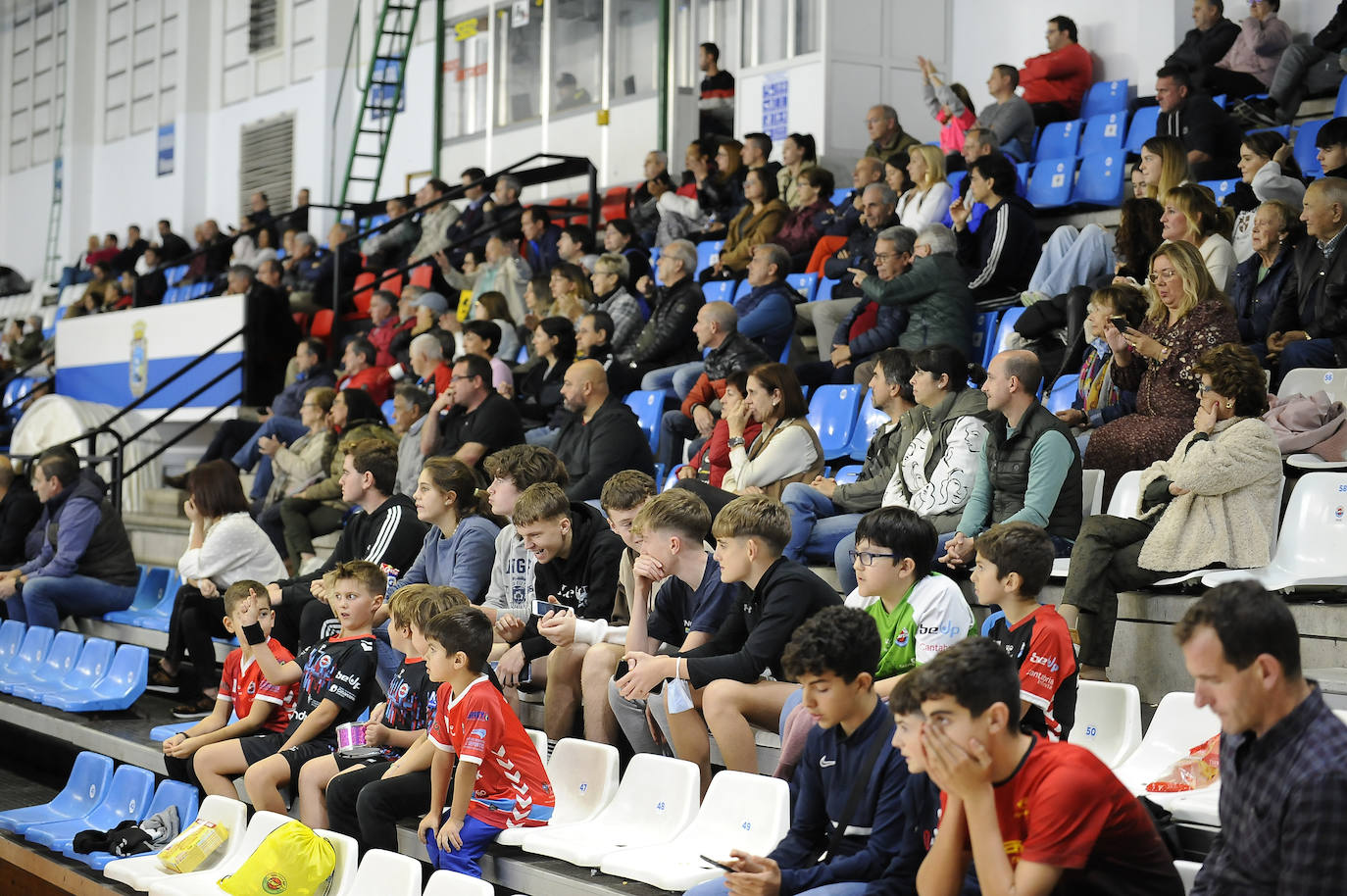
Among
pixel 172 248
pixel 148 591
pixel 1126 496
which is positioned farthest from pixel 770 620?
pixel 172 248

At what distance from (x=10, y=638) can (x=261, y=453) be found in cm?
218

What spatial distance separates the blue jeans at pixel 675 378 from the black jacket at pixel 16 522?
3.45m

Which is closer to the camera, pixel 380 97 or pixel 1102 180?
pixel 1102 180

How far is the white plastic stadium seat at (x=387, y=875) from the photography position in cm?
329

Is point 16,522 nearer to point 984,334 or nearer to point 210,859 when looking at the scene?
point 210,859

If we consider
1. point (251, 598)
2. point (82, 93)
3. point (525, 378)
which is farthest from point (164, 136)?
point (251, 598)

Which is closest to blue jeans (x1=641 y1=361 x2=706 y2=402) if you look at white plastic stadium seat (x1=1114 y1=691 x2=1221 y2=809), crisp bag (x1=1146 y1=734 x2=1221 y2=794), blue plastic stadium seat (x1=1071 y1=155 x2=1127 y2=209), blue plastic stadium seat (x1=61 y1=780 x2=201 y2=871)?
blue plastic stadium seat (x1=1071 y1=155 x2=1127 y2=209)

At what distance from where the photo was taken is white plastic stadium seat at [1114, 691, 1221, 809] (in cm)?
328

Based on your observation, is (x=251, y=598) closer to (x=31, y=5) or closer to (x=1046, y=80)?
(x=1046, y=80)

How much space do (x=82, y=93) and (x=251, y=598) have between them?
1497 cm

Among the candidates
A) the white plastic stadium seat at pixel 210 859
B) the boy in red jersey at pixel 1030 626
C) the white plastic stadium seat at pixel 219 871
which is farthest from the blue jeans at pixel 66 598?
the boy in red jersey at pixel 1030 626


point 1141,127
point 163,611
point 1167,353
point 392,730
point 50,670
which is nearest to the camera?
point 392,730

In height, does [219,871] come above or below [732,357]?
below

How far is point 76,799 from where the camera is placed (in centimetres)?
498
